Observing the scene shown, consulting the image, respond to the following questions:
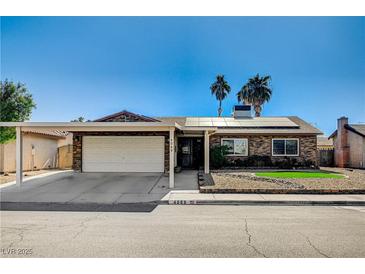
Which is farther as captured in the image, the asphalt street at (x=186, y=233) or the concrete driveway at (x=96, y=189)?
the concrete driveway at (x=96, y=189)

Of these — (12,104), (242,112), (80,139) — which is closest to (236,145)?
(242,112)

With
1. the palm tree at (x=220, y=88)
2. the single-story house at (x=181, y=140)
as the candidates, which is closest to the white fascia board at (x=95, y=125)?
the single-story house at (x=181, y=140)

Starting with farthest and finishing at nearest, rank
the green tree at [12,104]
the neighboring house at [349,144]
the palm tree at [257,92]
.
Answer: the palm tree at [257,92] < the neighboring house at [349,144] < the green tree at [12,104]

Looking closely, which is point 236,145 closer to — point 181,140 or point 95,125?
point 181,140

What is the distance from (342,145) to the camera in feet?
76.1

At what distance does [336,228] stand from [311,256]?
6.87ft

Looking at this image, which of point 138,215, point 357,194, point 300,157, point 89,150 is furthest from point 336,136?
point 138,215

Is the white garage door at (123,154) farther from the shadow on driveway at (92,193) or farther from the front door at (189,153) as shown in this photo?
the front door at (189,153)

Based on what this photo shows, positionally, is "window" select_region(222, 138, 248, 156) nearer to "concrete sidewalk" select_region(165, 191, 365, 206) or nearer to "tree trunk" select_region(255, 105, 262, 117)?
"concrete sidewalk" select_region(165, 191, 365, 206)

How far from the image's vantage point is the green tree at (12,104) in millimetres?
14672

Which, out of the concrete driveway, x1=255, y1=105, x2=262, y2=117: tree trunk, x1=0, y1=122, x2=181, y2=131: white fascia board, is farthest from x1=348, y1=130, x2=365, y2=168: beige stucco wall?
x1=0, y1=122, x2=181, y2=131: white fascia board

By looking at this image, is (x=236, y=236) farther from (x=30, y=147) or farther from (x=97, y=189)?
(x=30, y=147)

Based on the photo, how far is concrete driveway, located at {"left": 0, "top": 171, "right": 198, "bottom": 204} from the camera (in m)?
9.64

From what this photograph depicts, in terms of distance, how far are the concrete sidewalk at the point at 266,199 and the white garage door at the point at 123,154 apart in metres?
6.61
